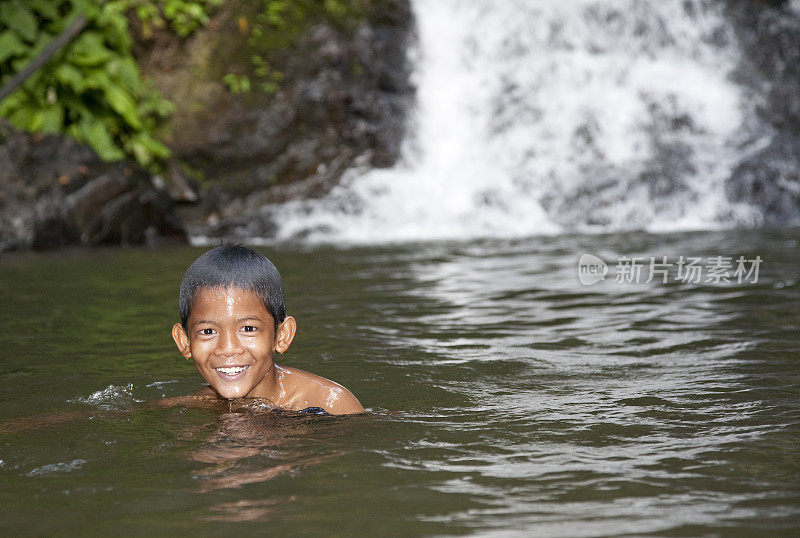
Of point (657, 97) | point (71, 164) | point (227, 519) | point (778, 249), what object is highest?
point (657, 97)

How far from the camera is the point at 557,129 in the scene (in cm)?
1336

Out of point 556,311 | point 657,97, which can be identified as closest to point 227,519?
point 556,311

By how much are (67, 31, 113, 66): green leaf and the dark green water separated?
5.97m

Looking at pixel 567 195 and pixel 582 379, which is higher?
pixel 567 195

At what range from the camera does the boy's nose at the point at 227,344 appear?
2.94 m

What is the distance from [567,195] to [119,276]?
21.7ft

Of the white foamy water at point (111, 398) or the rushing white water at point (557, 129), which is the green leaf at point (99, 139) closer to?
the rushing white water at point (557, 129)

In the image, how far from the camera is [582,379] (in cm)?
373

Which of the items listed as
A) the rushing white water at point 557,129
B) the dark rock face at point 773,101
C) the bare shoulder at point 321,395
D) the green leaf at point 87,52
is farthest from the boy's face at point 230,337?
the green leaf at point 87,52

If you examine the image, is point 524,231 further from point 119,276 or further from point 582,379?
point 582,379

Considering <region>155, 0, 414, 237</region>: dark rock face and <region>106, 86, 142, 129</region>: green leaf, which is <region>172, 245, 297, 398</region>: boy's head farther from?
<region>155, 0, 414, 237</region>: dark rock face

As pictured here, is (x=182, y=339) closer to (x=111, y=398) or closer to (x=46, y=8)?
(x=111, y=398)

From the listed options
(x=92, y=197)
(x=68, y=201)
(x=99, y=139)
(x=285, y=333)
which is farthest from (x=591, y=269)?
(x=99, y=139)

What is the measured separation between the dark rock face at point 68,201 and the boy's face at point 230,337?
7.88 meters
